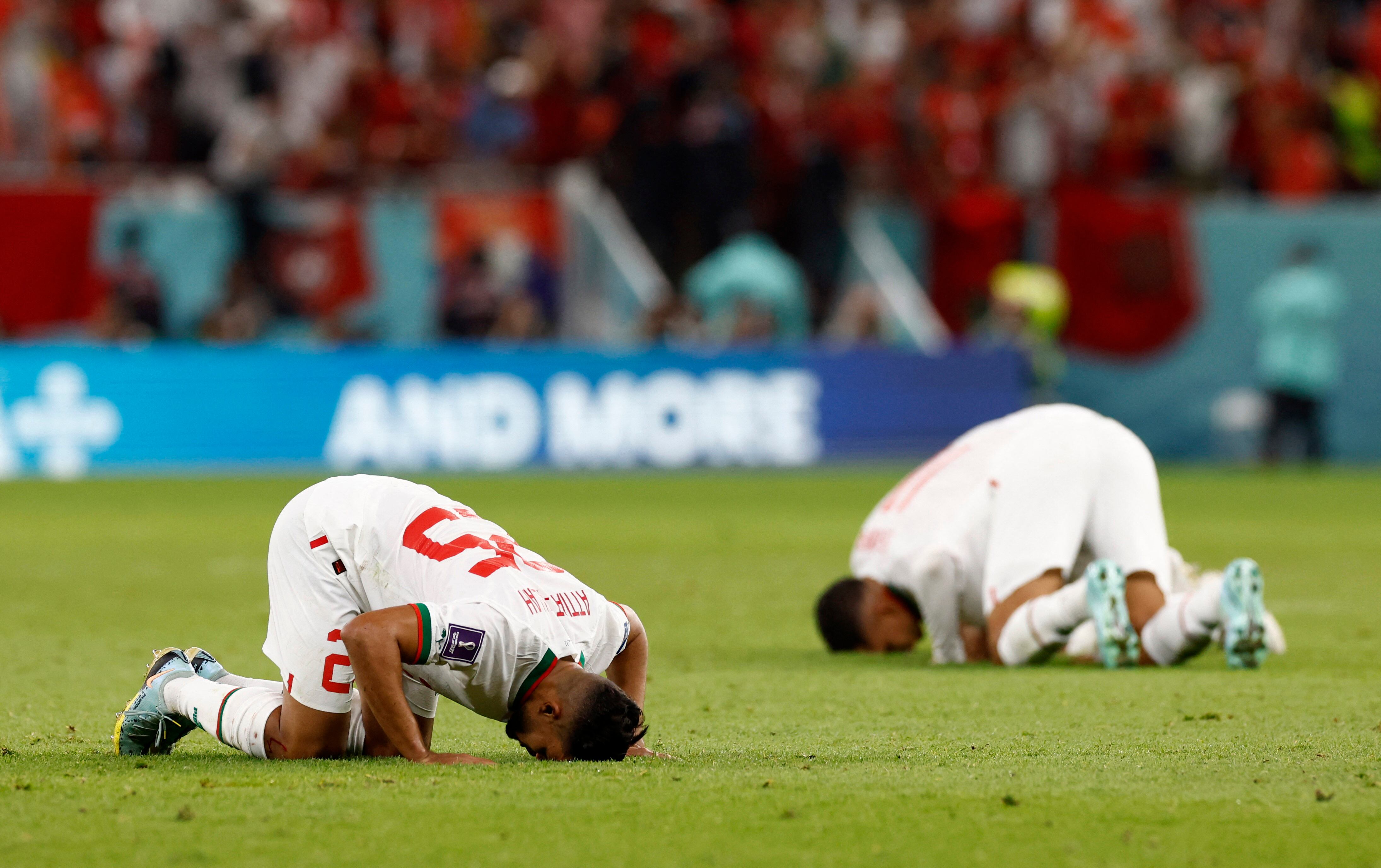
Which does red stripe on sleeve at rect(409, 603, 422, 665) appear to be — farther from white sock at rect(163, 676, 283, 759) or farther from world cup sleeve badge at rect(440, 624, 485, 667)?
white sock at rect(163, 676, 283, 759)

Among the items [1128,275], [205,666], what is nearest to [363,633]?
[205,666]

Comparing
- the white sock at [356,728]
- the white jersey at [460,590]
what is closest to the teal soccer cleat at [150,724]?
the white sock at [356,728]

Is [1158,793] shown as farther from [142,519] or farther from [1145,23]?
[1145,23]

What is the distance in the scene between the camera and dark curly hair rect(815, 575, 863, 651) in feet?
26.1

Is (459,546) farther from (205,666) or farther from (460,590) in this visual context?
(205,666)

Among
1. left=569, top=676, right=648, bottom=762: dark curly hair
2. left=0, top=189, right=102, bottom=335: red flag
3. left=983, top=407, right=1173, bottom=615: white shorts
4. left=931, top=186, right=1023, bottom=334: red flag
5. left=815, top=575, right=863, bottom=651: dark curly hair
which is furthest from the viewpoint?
left=931, top=186, right=1023, bottom=334: red flag

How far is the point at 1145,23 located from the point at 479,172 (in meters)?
9.18

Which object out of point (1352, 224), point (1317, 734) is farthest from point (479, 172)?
point (1317, 734)

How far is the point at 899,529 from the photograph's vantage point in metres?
7.87

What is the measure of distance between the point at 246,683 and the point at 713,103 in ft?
53.6

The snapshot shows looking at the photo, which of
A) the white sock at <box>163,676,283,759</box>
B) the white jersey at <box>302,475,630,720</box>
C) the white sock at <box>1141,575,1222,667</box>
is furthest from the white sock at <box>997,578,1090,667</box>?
the white sock at <box>163,676,283,759</box>

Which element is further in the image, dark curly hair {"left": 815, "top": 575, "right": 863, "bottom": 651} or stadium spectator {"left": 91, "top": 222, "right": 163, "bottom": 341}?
stadium spectator {"left": 91, "top": 222, "right": 163, "bottom": 341}

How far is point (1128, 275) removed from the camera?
23.1 metres

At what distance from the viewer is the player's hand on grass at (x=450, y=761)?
16.4 ft
